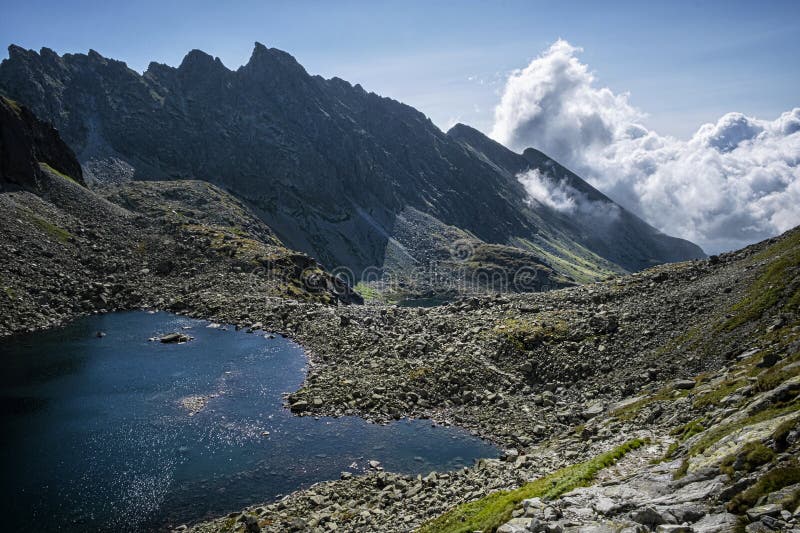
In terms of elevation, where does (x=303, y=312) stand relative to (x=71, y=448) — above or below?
above

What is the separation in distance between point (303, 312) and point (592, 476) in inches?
2607

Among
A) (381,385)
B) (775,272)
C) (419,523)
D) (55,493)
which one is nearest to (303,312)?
(381,385)

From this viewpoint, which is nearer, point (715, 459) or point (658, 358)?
point (715, 459)

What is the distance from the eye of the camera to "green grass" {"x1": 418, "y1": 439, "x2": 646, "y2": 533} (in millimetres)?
23625

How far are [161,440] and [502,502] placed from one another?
33687mm

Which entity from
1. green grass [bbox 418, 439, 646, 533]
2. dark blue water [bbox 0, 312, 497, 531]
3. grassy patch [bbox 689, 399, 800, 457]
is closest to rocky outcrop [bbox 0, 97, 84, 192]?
dark blue water [bbox 0, 312, 497, 531]

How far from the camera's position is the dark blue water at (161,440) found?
36156mm

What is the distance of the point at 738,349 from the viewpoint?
4306 cm

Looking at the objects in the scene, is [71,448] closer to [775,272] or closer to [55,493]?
[55,493]

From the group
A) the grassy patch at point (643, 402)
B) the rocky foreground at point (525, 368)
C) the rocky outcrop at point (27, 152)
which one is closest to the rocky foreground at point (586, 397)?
the rocky foreground at point (525, 368)

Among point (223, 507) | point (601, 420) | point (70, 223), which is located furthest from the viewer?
point (70, 223)

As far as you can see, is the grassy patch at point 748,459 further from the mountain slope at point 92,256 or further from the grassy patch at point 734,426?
the mountain slope at point 92,256

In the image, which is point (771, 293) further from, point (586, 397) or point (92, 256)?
point (92, 256)

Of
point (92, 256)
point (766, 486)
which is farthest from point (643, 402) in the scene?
point (92, 256)
